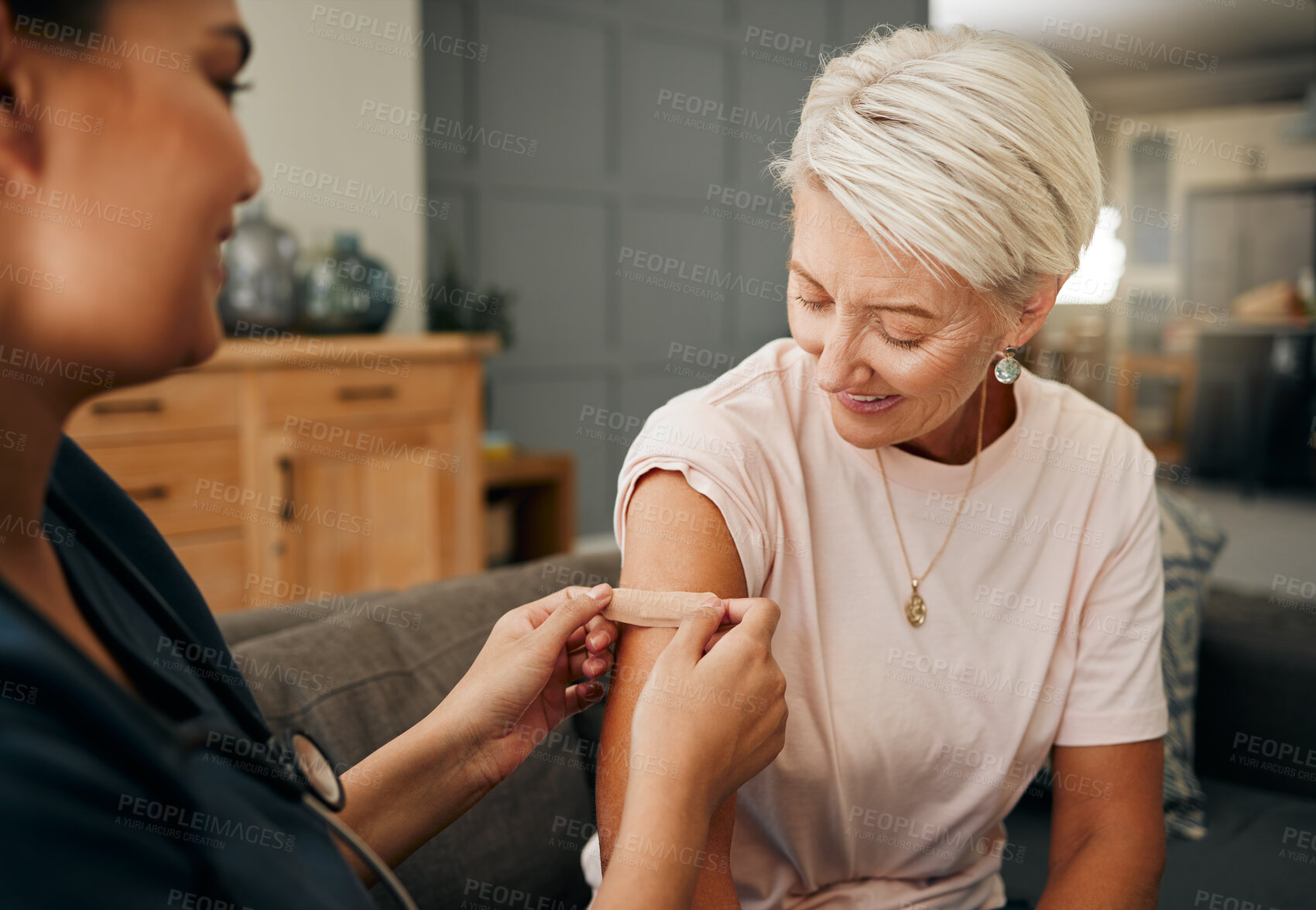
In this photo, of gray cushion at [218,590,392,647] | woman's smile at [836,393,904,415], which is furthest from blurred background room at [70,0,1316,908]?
gray cushion at [218,590,392,647]

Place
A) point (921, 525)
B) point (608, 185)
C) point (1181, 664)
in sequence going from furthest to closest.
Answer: point (608, 185), point (1181, 664), point (921, 525)

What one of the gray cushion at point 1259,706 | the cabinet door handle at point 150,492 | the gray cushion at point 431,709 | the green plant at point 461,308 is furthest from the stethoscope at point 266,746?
the green plant at point 461,308

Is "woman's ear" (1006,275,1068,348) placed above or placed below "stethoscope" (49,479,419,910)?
above

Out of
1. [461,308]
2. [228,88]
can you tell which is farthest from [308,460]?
[228,88]

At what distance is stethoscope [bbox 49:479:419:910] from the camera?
0.59 m

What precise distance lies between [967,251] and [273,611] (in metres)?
1.02

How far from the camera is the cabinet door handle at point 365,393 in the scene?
3.05 m

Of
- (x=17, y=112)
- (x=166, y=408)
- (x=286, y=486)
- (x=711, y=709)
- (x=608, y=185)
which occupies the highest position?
(x=608, y=185)

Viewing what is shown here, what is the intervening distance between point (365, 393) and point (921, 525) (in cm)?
233

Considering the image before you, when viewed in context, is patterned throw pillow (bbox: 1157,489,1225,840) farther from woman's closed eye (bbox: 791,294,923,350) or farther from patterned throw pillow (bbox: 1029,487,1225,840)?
woman's closed eye (bbox: 791,294,923,350)

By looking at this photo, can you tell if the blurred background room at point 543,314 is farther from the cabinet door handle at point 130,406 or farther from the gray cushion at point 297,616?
the gray cushion at point 297,616

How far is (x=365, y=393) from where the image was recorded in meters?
3.10

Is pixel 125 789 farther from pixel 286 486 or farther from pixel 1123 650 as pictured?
pixel 286 486

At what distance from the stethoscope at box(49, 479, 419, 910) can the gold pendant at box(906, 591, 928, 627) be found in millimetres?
616
